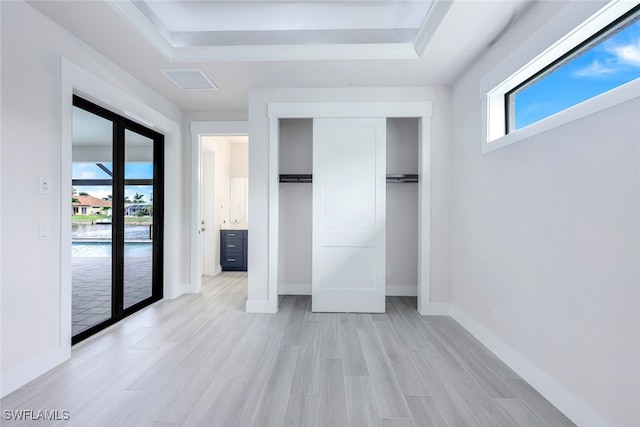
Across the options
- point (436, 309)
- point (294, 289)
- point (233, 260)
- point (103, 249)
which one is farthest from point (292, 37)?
point (233, 260)

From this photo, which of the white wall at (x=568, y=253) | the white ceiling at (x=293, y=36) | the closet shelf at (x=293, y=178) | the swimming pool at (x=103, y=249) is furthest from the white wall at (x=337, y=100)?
the swimming pool at (x=103, y=249)

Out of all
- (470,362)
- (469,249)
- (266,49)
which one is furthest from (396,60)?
(470,362)

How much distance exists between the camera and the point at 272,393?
6.45ft

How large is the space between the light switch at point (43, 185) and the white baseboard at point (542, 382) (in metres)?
3.70

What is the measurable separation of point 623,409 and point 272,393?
1866 mm

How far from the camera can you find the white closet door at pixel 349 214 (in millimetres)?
3525

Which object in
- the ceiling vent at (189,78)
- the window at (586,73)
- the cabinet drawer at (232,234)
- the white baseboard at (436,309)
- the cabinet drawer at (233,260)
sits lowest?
the white baseboard at (436,309)

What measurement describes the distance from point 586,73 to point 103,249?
4193 mm

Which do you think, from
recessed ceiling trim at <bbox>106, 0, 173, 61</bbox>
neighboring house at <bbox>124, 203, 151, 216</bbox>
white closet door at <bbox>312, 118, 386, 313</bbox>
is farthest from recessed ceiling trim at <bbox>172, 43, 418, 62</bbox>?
neighboring house at <bbox>124, 203, 151, 216</bbox>

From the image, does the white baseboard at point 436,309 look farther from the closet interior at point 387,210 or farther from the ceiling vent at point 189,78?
the ceiling vent at point 189,78

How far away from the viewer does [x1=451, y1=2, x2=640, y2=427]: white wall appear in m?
1.44

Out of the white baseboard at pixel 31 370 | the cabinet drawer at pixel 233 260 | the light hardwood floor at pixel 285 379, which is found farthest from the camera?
the cabinet drawer at pixel 233 260

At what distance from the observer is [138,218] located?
367cm

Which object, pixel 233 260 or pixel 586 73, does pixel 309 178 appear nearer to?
pixel 233 260
